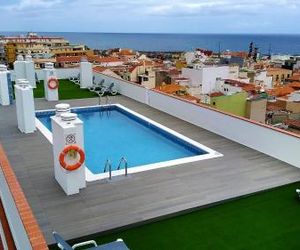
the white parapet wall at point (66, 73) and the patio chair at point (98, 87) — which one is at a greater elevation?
the white parapet wall at point (66, 73)

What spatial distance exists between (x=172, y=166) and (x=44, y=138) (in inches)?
142

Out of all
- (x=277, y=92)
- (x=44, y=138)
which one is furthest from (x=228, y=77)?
(x=44, y=138)

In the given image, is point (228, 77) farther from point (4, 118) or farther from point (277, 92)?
point (4, 118)

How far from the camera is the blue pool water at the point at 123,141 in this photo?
8.70 metres

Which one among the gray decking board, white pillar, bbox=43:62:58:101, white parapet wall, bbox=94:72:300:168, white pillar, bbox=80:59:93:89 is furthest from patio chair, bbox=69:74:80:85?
the gray decking board

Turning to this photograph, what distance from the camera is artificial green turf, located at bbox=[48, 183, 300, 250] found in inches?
180

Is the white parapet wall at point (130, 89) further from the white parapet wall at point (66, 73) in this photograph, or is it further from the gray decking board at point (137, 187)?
the gray decking board at point (137, 187)

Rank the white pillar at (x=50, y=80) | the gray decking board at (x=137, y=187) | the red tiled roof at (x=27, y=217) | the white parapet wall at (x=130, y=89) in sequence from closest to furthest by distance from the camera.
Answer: the red tiled roof at (x=27, y=217), the gray decking board at (x=137, y=187), the white pillar at (x=50, y=80), the white parapet wall at (x=130, y=89)

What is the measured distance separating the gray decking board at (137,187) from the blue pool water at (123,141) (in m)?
1.15

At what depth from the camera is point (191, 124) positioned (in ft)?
34.1

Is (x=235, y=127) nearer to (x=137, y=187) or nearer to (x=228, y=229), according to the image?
(x=137, y=187)

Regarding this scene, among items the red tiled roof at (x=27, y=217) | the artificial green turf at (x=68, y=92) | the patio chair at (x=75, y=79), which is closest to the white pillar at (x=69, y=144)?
the red tiled roof at (x=27, y=217)

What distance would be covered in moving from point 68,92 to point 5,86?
3.37 meters

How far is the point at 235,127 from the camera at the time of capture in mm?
8633
